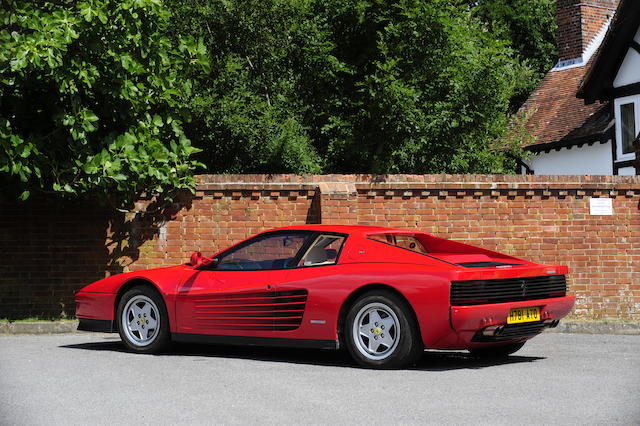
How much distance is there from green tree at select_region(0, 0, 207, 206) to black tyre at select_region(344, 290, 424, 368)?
4.87 m

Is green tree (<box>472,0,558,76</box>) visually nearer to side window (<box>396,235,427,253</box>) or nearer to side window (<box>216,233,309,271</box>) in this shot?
side window (<box>396,235,427,253</box>)

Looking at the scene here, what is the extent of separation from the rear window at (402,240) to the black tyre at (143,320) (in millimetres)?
2301

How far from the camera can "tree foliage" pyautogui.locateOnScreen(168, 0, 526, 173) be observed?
17.1m

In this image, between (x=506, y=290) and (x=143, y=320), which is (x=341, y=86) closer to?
(x=143, y=320)

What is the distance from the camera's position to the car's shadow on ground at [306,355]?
8.27 m

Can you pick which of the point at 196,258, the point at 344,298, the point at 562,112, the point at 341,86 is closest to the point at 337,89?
the point at 341,86

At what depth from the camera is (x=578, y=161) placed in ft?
86.9

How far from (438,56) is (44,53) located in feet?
29.9

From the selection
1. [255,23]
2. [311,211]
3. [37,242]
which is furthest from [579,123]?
[37,242]

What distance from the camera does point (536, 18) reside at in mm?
35750

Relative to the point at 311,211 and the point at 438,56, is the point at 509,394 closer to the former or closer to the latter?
the point at 311,211

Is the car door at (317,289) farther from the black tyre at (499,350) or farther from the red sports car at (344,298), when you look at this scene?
the black tyre at (499,350)

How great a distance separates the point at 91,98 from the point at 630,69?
54.2 feet

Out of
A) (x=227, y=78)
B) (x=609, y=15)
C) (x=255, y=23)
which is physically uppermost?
(x=609, y=15)
